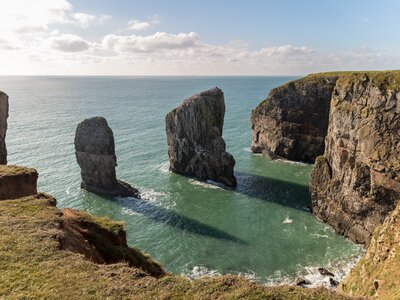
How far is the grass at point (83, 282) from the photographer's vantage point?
17953 millimetres

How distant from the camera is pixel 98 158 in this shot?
249ft

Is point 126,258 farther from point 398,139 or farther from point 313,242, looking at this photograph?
point 398,139

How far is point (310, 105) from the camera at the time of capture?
100062 millimetres

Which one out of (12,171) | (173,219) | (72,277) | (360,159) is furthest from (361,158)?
(12,171)

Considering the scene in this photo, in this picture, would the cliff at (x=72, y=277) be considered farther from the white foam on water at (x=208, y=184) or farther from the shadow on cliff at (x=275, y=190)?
the white foam on water at (x=208, y=184)

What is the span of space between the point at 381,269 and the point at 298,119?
266 feet

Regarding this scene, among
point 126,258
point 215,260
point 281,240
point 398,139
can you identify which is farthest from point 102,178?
point 398,139

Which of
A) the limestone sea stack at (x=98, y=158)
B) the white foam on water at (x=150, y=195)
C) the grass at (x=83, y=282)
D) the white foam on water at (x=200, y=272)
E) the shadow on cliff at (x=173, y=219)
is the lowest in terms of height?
the white foam on water at (x=200, y=272)

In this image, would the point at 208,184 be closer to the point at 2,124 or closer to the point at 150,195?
the point at 150,195

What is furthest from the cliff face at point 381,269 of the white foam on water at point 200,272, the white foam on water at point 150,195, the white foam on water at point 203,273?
the white foam on water at point 150,195

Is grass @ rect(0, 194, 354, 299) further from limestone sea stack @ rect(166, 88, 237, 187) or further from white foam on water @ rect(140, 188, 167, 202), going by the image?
limestone sea stack @ rect(166, 88, 237, 187)

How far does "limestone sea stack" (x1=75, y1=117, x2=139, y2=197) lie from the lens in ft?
248

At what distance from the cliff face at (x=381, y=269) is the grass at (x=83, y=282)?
6106 millimetres

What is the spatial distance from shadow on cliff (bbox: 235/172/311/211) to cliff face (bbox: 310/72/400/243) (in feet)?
22.4
